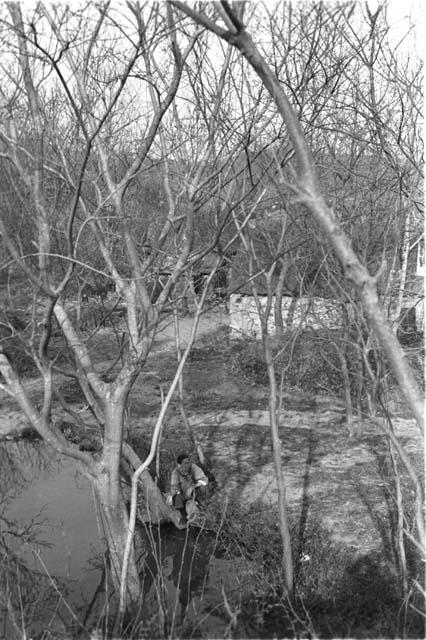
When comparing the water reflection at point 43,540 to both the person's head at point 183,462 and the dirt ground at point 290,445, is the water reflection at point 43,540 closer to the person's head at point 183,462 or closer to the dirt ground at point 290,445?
the dirt ground at point 290,445

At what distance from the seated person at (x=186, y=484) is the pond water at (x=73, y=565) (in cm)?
40

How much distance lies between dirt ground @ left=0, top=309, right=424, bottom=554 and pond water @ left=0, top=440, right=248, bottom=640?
1217mm

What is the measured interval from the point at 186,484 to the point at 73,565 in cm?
172

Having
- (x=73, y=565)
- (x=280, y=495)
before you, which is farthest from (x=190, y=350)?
(x=73, y=565)

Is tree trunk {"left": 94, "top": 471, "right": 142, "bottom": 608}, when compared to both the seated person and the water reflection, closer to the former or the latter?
the water reflection

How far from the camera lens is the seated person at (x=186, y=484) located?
322 inches

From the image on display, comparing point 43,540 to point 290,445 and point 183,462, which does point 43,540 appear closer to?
point 183,462

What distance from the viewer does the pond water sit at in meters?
6.13

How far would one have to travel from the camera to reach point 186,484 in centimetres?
831

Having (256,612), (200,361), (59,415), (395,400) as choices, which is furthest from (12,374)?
(200,361)

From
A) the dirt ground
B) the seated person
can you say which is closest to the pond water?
the seated person

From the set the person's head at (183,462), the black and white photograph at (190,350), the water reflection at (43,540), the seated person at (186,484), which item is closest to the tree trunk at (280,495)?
the black and white photograph at (190,350)

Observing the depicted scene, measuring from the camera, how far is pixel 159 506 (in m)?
7.54

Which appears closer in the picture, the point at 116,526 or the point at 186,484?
the point at 116,526
